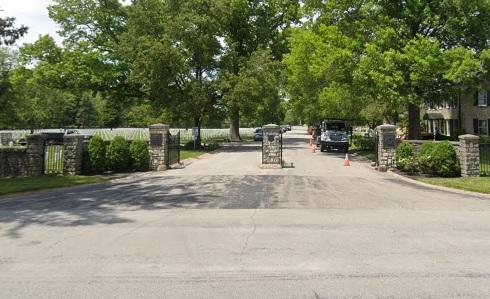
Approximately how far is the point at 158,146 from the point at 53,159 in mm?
4973

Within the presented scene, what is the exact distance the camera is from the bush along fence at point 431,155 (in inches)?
762

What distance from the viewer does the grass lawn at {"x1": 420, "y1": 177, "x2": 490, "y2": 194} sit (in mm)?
16086

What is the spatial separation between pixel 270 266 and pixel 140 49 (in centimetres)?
3243

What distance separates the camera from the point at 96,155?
73.0 feet

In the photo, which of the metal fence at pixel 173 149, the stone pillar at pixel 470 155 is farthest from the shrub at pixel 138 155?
the stone pillar at pixel 470 155

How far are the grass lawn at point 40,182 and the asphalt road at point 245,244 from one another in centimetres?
122

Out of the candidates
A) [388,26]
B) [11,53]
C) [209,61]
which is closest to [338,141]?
[388,26]

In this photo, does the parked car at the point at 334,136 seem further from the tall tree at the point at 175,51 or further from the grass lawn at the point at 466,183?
the grass lawn at the point at 466,183

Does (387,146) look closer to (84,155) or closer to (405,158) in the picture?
(405,158)

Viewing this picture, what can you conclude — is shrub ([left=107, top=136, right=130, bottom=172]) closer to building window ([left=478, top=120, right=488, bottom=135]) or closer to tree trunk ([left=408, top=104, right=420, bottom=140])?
tree trunk ([left=408, top=104, right=420, bottom=140])

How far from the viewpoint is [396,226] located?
10008 millimetres

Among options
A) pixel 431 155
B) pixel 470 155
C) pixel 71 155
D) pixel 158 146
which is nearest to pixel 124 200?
pixel 71 155

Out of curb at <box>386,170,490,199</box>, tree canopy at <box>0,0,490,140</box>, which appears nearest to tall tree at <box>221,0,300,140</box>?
tree canopy at <box>0,0,490,140</box>

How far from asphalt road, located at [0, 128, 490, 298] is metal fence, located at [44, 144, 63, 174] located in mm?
6421
